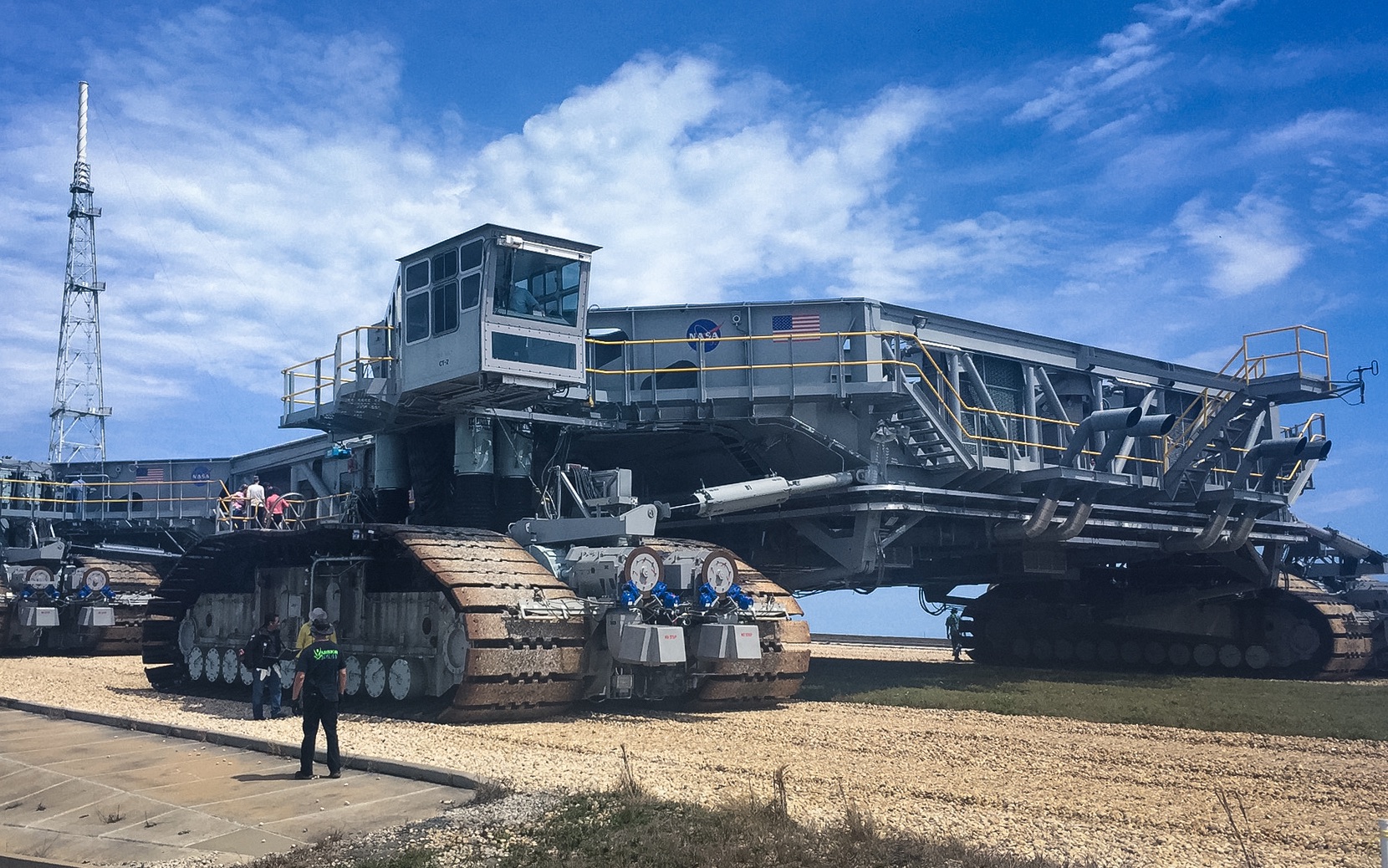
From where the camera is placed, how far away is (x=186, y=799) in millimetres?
9391

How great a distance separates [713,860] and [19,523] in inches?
A: 1609

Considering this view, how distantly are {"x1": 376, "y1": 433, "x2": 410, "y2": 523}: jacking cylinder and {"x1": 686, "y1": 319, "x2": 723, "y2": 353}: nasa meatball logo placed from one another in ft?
19.5

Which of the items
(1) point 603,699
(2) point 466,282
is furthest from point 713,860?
(2) point 466,282

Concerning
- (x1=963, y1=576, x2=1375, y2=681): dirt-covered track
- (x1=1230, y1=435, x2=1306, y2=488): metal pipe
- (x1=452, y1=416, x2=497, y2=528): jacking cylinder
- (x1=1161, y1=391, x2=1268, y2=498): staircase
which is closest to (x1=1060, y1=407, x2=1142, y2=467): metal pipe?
(x1=1161, y1=391, x2=1268, y2=498): staircase

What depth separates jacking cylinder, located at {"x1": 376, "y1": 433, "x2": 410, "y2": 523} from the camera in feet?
71.7

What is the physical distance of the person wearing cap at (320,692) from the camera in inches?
402

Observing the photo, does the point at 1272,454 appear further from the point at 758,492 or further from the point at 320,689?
the point at 320,689

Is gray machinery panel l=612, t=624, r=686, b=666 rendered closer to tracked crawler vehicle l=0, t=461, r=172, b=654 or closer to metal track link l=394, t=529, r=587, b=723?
metal track link l=394, t=529, r=587, b=723

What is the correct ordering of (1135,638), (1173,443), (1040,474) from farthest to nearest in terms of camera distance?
(1135,638), (1173,443), (1040,474)

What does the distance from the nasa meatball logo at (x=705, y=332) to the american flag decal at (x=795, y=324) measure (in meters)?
1.14

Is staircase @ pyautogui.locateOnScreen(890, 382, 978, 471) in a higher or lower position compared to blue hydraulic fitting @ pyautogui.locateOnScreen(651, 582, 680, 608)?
higher

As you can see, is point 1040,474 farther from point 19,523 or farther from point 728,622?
point 19,523

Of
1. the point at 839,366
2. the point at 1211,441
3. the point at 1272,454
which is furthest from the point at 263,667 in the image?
the point at 1272,454

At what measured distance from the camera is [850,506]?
20.9m
